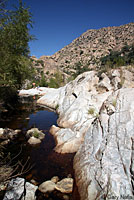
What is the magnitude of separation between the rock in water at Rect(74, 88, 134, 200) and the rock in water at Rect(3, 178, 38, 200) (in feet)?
5.47

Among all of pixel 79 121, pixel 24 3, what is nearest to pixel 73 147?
pixel 79 121

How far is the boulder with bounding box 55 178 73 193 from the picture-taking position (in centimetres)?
414

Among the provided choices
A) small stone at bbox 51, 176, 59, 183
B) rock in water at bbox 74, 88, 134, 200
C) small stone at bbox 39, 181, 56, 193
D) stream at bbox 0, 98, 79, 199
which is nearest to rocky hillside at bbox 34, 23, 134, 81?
stream at bbox 0, 98, 79, 199

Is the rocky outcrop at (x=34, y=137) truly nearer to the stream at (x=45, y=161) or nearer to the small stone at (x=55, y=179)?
the stream at (x=45, y=161)

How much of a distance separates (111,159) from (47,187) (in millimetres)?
2585

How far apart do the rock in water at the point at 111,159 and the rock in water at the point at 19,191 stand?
1.67 metres

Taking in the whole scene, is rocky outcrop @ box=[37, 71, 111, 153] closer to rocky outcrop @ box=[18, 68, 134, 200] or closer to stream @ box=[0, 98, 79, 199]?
rocky outcrop @ box=[18, 68, 134, 200]

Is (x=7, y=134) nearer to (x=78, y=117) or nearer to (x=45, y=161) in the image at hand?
(x=45, y=161)

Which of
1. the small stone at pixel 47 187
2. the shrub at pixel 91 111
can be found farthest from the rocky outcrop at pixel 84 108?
the small stone at pixel 47 187

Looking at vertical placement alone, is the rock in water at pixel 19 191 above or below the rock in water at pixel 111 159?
below

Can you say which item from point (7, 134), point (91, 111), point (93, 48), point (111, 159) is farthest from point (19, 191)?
point (93, 48)

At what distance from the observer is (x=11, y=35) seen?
6.92 metres

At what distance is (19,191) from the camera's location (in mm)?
3619

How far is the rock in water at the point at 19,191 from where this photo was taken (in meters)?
3.47
